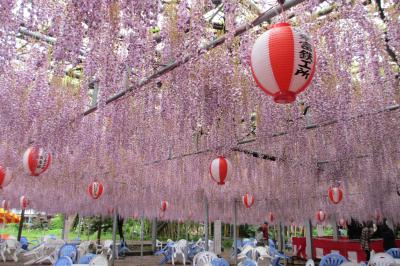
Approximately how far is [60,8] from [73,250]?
6408 millimetres

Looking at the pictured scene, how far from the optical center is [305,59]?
2.12m

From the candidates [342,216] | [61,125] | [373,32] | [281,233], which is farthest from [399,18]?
[342,216]

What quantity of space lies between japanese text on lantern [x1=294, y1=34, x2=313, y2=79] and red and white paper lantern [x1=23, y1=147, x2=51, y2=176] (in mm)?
4035

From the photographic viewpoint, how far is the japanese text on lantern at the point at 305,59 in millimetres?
2119

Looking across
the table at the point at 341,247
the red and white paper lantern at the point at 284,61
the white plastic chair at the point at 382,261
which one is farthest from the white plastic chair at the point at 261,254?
the red and white paper lantern at the point at 284,61

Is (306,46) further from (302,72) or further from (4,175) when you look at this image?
(4,175)

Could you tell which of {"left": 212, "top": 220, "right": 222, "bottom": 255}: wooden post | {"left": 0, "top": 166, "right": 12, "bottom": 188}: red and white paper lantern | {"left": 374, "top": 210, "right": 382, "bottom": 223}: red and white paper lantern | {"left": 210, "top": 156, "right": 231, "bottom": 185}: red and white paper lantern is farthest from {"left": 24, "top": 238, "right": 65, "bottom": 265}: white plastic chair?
{"left": 374, "top": 210, "right": 382, "bottom": 223}: red and white paper lantern

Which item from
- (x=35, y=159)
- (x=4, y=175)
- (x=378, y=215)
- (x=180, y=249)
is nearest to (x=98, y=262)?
(x=35, y=159)

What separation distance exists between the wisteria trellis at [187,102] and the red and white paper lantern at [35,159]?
10.5 inches

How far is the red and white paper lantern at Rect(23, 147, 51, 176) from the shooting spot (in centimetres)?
481

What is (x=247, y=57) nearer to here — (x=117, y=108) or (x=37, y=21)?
(x=37, y=21)

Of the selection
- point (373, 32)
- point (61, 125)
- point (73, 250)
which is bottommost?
point (73, 250)

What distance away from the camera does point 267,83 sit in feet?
7.09

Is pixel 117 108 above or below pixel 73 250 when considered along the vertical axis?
above
